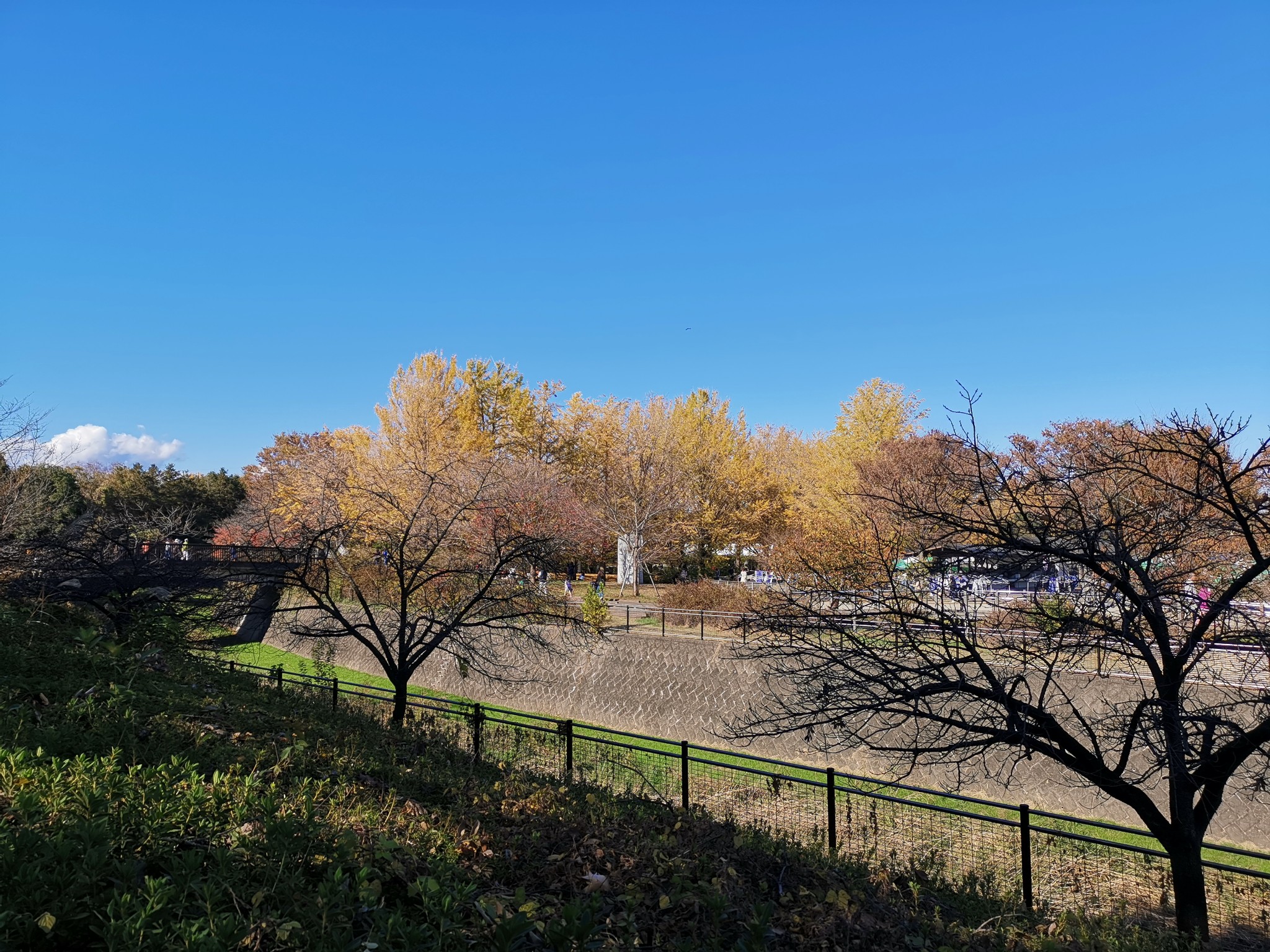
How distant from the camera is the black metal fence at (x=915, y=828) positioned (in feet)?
24.3

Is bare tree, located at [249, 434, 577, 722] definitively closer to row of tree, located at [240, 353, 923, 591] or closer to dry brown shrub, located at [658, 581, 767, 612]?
dry brown shrub, located at [658, 581, 767, 612]

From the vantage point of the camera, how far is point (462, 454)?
1074 inches

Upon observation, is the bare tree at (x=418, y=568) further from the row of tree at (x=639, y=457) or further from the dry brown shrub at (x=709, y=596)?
the row of tree at (x=639, y=457)

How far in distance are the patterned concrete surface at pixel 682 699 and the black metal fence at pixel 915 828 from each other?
78 cm

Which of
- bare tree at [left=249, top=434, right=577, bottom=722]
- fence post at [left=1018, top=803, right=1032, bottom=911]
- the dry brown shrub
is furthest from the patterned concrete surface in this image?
fence post at [left=1018, top=803, right=1032, bottom=911]

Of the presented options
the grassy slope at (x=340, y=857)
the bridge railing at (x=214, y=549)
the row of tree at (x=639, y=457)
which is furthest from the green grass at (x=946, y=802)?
the row of tree at (x=639, y=457)

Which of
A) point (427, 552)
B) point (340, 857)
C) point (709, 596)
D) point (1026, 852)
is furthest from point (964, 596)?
point (709, 596)

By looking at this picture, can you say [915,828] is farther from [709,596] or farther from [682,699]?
[709,596]

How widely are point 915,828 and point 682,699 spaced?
9489 millimetres

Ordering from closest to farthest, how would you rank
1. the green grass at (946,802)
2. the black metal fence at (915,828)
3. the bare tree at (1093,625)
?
the bare tree at (1093,625)
the black metal fence at (915,828)
the green grass at (946,802)

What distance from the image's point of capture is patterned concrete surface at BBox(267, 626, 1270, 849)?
13.5 m

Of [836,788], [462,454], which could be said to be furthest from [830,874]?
[462,454]

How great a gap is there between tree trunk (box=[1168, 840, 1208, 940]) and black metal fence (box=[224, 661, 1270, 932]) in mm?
175

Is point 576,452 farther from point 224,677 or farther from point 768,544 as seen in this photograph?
point 224,677
